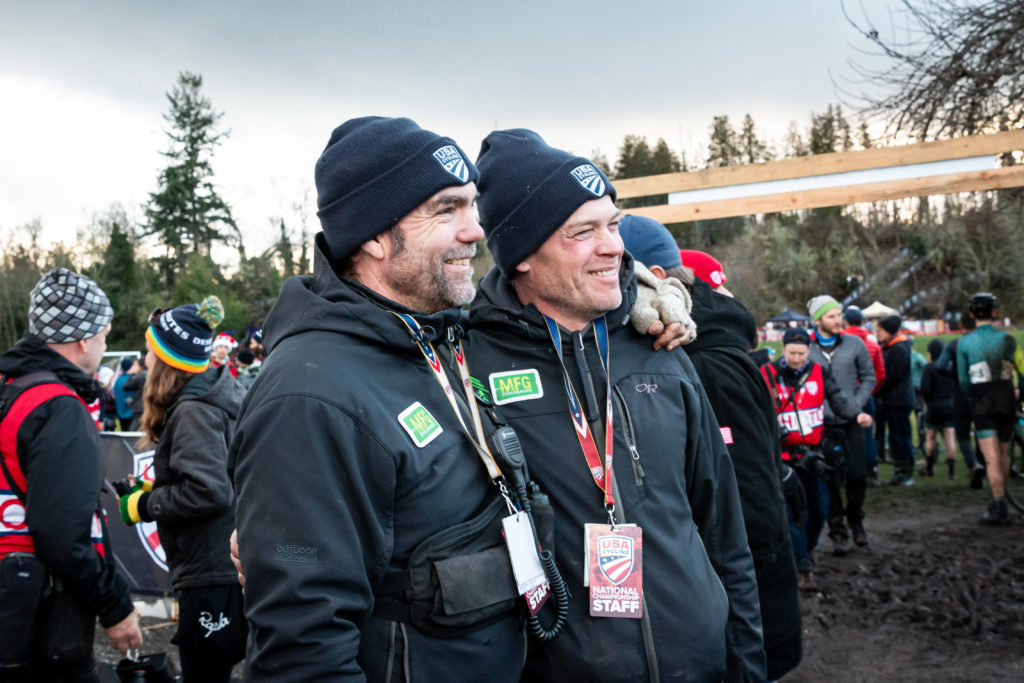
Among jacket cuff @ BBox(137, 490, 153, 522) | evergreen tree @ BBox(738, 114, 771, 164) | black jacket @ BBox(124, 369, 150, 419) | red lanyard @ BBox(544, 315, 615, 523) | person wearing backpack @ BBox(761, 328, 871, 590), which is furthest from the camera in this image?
evergreen tree @ BBox(738, 114, 771, 164)

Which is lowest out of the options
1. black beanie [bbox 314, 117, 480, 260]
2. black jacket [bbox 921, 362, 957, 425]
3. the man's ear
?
black jacket [bbox 921, 362, 957, 425]

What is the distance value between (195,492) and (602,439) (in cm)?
201

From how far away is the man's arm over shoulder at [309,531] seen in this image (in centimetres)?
151

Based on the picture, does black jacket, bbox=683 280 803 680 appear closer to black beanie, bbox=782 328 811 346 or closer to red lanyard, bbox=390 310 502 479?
red lanyard, bbox=390 310 502 479

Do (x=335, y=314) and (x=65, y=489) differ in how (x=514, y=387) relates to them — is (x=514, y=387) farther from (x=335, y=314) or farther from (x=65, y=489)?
(x=65, y=489)

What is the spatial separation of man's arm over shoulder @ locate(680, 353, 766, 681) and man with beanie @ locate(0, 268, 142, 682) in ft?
7.28

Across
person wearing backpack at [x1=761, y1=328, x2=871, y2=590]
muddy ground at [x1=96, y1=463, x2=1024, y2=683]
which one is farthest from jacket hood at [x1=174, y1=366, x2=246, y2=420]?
person wearing backpack at [x1=761, y1=328, x2=871, y2=590]

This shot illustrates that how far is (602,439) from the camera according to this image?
7.23 feet

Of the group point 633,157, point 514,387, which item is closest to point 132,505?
point 514,387

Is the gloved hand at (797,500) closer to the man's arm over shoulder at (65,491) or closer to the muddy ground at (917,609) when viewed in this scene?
the muddy ground at (917,609)

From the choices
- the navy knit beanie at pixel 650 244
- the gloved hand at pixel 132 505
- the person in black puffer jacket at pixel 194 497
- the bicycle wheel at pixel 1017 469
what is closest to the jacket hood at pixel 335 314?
the navy knit beanie at pixel 650 244

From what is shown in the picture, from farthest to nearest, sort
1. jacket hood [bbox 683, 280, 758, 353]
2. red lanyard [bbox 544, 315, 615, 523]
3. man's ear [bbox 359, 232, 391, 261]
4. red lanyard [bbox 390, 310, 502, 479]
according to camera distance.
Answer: jacket hood [bbox 683, 280, 758, 353] → red lanyard [bbox 544, 315, 615, 523] → man's ear [bbox 359, 232, 391, 261] → red lanyard [bbox 390, 310, 502, 479]

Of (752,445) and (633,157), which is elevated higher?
(633,157)

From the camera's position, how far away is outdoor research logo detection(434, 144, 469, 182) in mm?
1993
